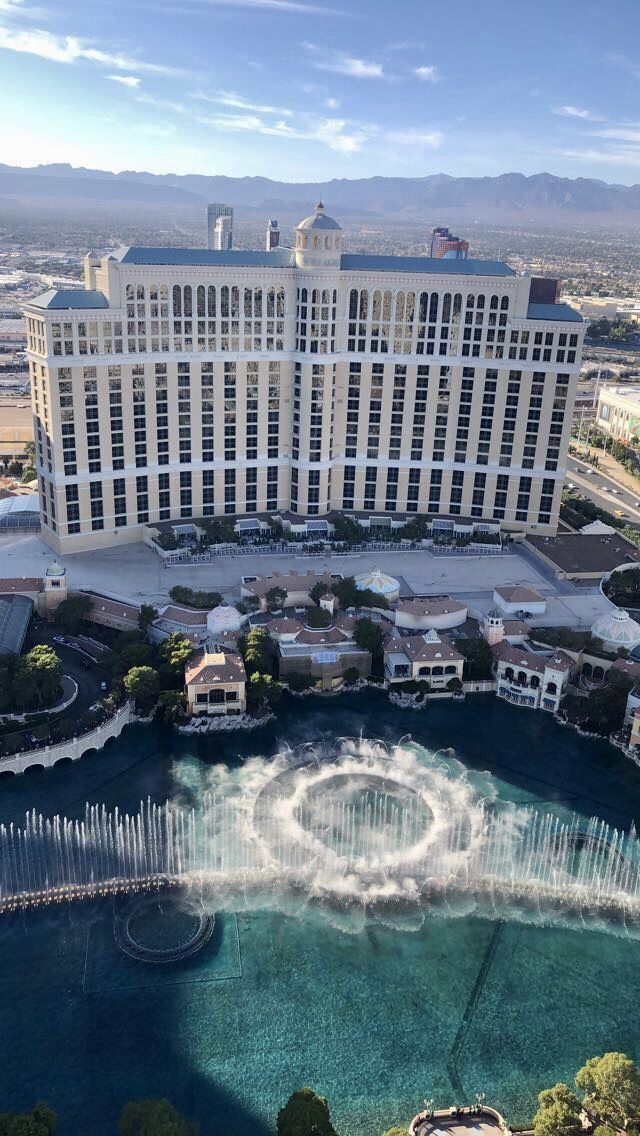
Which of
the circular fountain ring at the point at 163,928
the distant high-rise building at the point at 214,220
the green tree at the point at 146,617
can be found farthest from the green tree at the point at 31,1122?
the distant high-rise building at the point at 214,220

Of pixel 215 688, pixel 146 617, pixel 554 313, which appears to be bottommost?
pixel 215 688

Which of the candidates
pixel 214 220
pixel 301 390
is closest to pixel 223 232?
pixel 214 220

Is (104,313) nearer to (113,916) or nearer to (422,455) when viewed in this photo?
(422,455)

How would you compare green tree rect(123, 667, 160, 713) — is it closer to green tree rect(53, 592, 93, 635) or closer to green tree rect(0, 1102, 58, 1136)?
green tree rect(53, 592, 93, 635)

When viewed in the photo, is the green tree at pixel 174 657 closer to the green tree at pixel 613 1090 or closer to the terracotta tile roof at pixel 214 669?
the terracotta tile roof at pixel 214 669

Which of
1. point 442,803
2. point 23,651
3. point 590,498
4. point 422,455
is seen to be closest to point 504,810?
point 442,803

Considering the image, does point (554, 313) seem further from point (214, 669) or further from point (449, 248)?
point (214, 669)

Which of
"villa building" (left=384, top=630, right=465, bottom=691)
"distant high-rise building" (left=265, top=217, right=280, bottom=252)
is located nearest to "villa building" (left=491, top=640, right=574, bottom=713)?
"villa building" (left=384, top=630, right=465, bottom=691)
